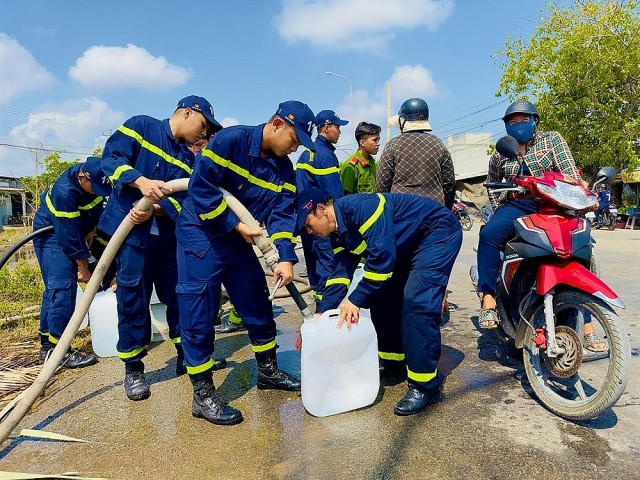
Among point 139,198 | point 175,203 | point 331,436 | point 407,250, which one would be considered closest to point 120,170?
point 139,198

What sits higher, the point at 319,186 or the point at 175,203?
the point at 319,186

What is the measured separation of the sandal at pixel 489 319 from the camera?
337 cm

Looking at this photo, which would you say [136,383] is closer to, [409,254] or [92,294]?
[92,294]

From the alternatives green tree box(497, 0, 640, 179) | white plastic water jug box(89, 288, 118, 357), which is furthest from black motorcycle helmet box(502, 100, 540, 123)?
green tree box(497, 0, 640, 179)

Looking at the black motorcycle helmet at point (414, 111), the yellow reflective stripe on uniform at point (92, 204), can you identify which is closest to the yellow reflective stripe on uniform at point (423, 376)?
the black motorcycle helmet at point (414, 111)

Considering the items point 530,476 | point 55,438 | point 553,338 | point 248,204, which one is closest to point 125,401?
point 55,438

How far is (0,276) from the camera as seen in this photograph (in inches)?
264

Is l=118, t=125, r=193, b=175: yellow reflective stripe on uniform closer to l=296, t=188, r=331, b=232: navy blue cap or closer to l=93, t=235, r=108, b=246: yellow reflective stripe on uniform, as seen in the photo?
l=296, t=188, r=331, b=232: navy blue cap

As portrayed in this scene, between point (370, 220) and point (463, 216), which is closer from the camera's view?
point (370, 220)

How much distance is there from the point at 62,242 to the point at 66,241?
32 millimetres

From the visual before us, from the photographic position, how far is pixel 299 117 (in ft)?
9.19

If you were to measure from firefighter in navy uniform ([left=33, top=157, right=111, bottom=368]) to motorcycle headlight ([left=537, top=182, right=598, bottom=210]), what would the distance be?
2.94m

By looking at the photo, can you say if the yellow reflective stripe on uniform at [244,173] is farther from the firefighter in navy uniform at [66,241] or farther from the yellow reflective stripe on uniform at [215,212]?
the firefighter in navy uniform at [66,241]

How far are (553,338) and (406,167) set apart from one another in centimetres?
181
